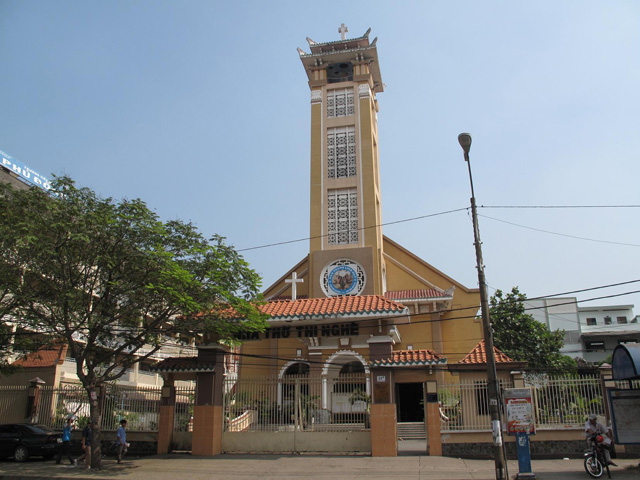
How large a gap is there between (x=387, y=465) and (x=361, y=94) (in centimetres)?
2054

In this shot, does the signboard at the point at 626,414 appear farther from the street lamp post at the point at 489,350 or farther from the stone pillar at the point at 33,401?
the stone pillar at the point at 33,401

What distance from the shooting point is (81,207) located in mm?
14023

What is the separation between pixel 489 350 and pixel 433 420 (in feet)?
14.5

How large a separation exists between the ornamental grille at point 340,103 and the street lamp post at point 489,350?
17.4m

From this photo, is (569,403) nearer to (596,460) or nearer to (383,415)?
(596,460)

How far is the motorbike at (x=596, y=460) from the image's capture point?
11.3 meters

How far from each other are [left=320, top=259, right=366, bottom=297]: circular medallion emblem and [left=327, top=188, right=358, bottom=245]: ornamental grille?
1.23 m

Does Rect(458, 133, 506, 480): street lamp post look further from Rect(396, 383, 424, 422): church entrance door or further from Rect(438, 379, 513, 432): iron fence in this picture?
Rect(396, 383, 424, 422): church entrance door

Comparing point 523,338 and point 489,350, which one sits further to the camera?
point 523,338

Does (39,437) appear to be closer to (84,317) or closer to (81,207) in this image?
(84,317)

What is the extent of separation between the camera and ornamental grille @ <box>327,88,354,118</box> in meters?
29.1

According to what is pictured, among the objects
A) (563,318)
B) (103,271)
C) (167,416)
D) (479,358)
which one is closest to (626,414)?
(479,358)

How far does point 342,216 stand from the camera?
27.2m

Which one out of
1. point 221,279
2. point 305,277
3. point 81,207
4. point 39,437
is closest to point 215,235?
point 221,279
